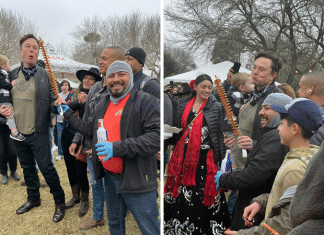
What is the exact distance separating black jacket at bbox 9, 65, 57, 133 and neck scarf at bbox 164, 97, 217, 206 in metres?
1.35

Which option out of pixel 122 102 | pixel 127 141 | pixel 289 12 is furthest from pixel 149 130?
pixel 289 12

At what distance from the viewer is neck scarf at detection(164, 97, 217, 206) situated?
2.33 metres

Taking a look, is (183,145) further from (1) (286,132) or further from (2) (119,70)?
(1) (286,132)

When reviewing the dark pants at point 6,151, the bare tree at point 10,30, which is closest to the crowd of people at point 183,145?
the dark pants at point 6,151

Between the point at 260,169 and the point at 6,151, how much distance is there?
373 cm

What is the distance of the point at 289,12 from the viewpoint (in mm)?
1947

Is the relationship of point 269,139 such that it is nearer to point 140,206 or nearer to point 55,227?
point 140,206

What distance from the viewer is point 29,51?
8.21ft

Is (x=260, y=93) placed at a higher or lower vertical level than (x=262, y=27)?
lower

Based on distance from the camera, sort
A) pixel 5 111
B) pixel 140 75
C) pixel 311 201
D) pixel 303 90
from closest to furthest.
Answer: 1. pixel 311 201
2. pixel 303 90
3. pixel 140 75
4. pixel 5 111

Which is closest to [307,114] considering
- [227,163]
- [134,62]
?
[227,163]

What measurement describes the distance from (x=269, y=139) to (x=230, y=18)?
4.56 ft

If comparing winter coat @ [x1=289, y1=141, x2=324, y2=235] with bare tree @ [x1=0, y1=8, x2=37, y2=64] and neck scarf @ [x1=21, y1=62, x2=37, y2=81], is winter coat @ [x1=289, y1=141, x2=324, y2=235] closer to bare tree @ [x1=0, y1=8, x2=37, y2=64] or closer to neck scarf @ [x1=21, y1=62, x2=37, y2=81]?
neck scarf @ [x1=21, y1=62, x2=37, y2=81]

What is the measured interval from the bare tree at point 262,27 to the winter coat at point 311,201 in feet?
4.43
